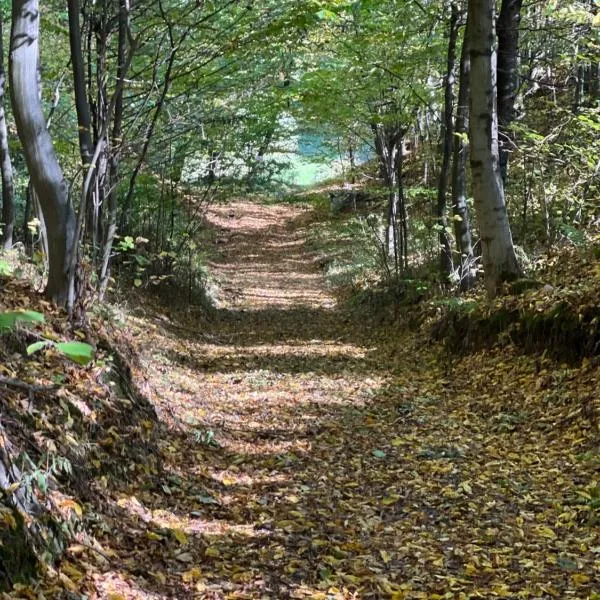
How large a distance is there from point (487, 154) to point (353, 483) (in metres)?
4.56

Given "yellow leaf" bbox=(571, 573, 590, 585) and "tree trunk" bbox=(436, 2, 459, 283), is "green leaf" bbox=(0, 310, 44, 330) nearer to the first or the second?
"yellow leaf" bbox=(571, 573, 590, 585)

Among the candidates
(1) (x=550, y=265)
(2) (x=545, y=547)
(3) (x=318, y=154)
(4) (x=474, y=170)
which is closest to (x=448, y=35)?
(4) (x=474, y=170)

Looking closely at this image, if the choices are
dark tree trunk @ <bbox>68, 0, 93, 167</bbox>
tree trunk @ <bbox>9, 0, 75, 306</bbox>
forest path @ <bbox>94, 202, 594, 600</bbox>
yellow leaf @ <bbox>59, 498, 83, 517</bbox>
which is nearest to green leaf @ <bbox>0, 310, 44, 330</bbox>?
forest path @ <bbox>94, 202, 594, 600</bbox>

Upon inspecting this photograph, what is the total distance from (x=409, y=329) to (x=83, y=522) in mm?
7177

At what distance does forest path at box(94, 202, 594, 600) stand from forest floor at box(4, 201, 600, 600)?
0.05ft

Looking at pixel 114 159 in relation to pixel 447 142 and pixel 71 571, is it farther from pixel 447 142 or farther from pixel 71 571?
pixel 447 142

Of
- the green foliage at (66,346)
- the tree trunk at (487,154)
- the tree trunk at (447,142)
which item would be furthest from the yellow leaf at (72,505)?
the tree trunk at (447,142)

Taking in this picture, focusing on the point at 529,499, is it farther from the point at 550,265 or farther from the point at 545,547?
the point at 550,265

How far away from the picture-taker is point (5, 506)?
9.21 ft

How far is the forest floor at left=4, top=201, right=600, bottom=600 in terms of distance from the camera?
11.4 feet

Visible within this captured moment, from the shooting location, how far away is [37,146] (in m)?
4.49

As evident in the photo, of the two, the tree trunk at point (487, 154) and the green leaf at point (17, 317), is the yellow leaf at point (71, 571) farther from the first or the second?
the tree trunk at point (487, 154)

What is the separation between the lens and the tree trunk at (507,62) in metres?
8.78

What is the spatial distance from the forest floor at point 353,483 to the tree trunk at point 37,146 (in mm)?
1554
